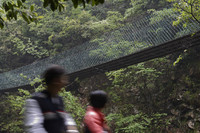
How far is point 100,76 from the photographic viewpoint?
31.7 ft

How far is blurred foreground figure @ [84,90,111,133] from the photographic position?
5.28ft

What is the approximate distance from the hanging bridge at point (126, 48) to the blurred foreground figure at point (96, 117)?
3.89 m

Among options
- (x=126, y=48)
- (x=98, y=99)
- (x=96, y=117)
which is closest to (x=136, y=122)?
(x=126, y=48)

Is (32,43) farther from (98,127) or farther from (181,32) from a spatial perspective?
(98,127)

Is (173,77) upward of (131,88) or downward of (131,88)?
upward

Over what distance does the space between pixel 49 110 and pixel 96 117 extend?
506mm

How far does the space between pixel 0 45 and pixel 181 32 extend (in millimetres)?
11288

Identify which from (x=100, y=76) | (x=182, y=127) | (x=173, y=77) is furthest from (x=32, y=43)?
(x=182, y=127)

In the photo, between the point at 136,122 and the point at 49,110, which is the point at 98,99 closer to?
the point at 49,110

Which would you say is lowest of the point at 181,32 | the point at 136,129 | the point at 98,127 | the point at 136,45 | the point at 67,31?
the point at 136,129

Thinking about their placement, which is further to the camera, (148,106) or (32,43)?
(32,43)

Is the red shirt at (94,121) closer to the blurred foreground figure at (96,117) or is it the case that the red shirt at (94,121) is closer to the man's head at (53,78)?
the blurred foreground figure at (96,117)

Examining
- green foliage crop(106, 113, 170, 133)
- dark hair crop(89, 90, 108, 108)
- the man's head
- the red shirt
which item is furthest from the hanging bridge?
the man's head

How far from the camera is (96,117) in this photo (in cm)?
170
